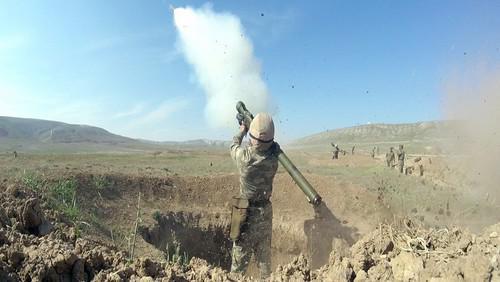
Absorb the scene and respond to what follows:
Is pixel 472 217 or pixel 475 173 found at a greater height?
pixel 475 173

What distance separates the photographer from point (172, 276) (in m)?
3.63

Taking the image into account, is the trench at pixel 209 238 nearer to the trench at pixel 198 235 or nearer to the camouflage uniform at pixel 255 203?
the trench at pixel 198 235

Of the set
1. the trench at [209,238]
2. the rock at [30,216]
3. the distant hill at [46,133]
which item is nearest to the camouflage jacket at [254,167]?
the rock at [30,216]

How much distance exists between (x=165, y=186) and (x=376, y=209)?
660 cm

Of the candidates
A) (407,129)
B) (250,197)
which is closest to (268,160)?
(250,197)

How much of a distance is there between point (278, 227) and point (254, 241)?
21.2ft

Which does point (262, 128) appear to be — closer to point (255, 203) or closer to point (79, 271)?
point (255, 203)

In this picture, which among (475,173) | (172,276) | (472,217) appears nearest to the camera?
(172,276)

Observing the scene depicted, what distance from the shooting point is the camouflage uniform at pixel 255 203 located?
21.7 feet

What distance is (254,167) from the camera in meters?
6.63

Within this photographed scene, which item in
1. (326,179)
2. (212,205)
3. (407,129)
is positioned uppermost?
(407,129)

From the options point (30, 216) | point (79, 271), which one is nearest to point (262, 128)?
point (30, 216)

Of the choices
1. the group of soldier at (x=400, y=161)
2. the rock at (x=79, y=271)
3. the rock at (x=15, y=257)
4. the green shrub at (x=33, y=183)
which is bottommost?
the rock at (x=79, y=271)

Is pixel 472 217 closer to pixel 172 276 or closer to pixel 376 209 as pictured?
pixel 376 209
